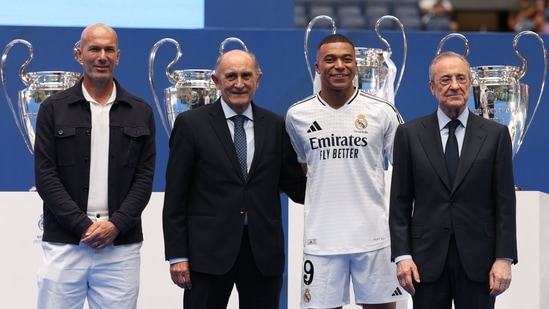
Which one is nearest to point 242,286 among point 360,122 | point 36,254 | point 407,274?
point 407,274

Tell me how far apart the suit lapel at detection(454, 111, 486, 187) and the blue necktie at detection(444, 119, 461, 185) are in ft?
0.09

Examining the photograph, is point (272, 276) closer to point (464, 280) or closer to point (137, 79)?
point (464, 280)

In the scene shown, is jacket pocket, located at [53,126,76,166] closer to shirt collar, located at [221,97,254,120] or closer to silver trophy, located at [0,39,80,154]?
shirt collar, located at [221,97,254,120]

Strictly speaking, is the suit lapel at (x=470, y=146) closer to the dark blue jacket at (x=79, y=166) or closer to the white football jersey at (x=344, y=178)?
the white football jersey at (x=344, y=178)

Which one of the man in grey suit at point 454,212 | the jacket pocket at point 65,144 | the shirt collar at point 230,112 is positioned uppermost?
the shirt collar at point 230,112

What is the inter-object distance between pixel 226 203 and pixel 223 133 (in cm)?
→ 27

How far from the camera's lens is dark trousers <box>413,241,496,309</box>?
384 cm

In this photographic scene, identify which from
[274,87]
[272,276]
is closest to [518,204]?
[272,276]

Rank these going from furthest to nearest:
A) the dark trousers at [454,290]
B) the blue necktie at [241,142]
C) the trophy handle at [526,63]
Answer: the trophy handle at [526,63], the blue necktie at [241,142], the dark trousers at [454,290]

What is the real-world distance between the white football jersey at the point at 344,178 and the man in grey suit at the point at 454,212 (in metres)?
0.18

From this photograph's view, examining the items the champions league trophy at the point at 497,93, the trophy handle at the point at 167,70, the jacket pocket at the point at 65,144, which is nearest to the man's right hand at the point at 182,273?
the jacket pocket at the point at 65,144

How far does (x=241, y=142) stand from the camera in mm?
4250

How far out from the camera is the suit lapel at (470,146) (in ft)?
12.8

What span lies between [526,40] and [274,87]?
1506 millimetres
